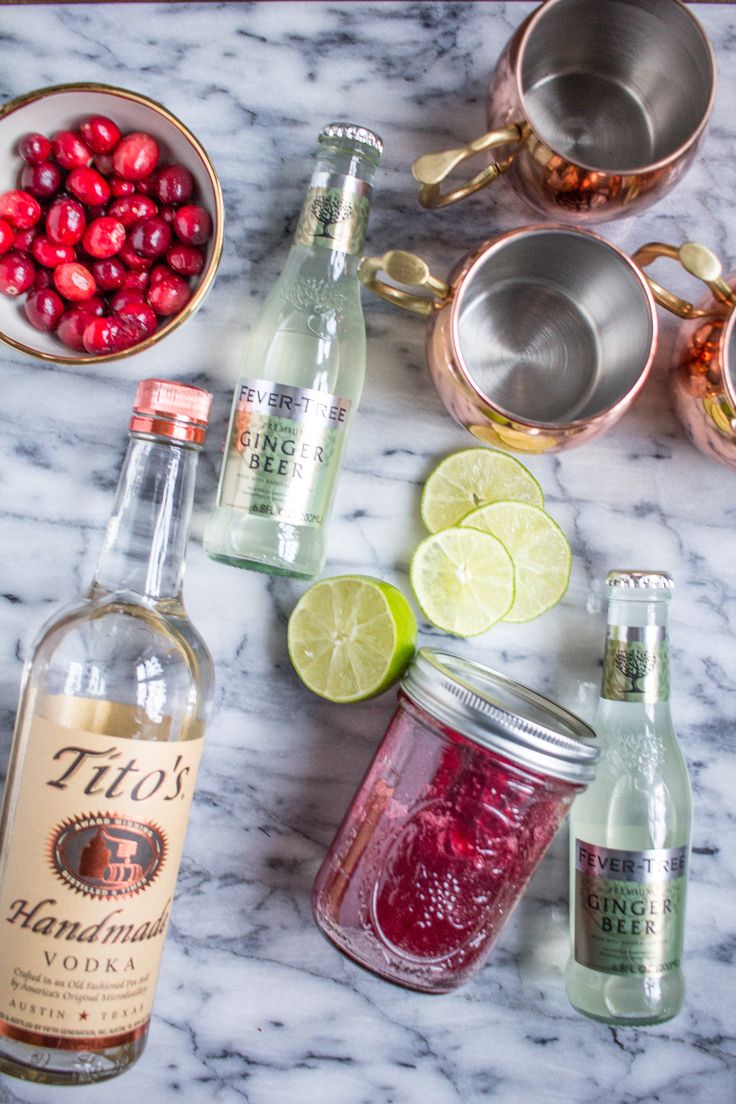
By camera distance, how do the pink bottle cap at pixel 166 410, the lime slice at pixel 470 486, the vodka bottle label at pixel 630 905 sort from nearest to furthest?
1. the pink bottle cap at pixel 166 410
2. the vodka bottle label at pixel 630 905
3. the lime slice at pixel 470 486

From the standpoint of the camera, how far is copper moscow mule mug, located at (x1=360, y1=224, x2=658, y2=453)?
3.22ft

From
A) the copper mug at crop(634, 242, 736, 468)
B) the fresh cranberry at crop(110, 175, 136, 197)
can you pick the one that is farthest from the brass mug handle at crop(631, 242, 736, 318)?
the fresh cranberry at crop(110, 175, 136, 197)

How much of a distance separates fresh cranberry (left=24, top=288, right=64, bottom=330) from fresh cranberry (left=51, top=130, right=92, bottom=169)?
5.5 inches

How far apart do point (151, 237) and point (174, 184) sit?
64 mm

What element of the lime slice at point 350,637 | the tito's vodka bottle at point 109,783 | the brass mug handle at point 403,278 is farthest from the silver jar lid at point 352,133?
the lime slice at point 350,637

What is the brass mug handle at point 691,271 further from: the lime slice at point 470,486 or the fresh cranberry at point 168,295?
the fresh cranberry at point 168,295

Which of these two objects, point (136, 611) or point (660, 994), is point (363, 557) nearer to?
point (136, 611)

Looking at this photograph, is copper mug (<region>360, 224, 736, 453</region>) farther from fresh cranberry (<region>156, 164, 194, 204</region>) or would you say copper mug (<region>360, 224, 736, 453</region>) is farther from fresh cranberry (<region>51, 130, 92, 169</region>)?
fresh cranberry (<region>51, 130, 92, 169</region>)

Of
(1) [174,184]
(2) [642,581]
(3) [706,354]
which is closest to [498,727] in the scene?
(2) [642,581]

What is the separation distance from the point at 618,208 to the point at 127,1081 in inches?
44.2

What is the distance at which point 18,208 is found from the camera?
104 cm

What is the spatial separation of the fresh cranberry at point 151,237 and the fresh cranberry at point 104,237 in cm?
2

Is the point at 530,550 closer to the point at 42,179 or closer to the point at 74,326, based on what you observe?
the point at 74,326

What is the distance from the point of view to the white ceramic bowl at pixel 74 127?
3.34 ft
